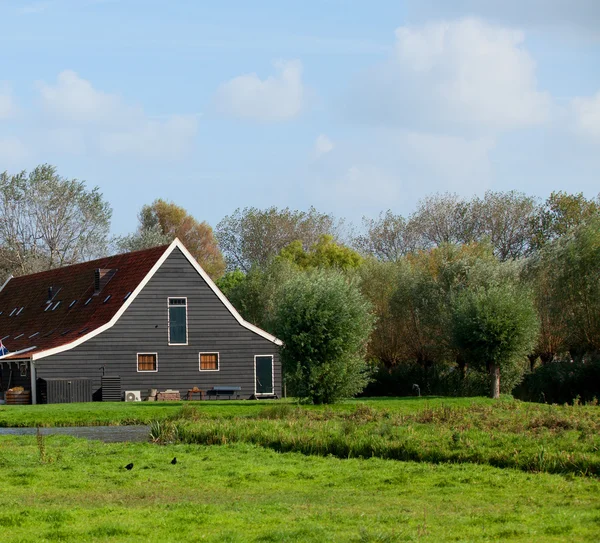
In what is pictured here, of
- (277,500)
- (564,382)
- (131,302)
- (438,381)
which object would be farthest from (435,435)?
(438,381)

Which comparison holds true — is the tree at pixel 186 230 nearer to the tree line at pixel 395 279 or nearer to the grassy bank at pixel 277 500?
the tree line at pixel 395 279

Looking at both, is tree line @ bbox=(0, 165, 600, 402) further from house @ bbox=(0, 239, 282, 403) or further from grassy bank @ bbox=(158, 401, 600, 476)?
grassy bank @ bbox=(158, 401, 600, 476)

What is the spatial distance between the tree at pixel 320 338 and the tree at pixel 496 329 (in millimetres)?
7644

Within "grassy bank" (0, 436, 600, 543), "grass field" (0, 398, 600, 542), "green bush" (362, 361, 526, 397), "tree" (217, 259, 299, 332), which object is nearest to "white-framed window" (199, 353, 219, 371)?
"green bush" (362, 361, 526, 397)

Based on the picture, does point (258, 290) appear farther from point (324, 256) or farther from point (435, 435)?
point (435, 435)

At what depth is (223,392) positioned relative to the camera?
49.4 m

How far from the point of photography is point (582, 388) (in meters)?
50.1

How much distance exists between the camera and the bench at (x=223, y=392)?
162ft

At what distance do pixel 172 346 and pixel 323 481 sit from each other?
31.5 metres

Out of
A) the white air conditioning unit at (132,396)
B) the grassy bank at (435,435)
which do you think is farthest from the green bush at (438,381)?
the grassy bank at (435,435)

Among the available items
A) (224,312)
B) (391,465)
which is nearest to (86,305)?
(224,312)

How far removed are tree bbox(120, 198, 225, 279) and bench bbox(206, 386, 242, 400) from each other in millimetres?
39856

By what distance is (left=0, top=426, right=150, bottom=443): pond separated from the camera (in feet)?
94.3

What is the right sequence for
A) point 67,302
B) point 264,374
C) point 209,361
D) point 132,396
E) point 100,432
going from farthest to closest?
point 67,302 → point 264,374 → point 209,361 → point 132,396 → point 100,432
